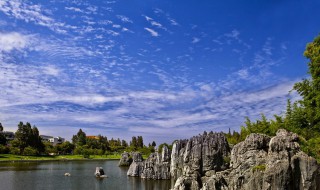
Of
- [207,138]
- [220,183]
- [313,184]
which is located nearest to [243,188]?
[220,183]

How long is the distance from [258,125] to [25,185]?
1783 inches

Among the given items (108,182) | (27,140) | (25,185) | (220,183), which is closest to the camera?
(220,183)

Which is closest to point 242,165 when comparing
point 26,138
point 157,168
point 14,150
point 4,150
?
point 157,168

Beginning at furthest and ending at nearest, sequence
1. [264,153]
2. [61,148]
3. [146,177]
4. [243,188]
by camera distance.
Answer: [61,148]
[146,177]
[264,153]
[243,188]

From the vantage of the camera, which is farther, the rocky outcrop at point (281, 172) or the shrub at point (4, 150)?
the shrub at point (4, 150)

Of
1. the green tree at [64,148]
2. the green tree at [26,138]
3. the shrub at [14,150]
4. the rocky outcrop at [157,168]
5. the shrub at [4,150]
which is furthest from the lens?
the green tree at [64,148]

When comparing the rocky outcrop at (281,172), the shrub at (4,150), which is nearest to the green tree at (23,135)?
the shrub at (4,150)

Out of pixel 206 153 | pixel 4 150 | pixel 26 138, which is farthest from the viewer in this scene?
pixel 26 138

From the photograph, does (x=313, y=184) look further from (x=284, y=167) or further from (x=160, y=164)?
(x=160, y=164)

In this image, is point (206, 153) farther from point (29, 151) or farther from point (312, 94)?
point (29, 151)

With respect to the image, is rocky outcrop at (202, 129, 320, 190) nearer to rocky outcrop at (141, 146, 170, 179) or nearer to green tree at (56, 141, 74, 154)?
rocky outcrop at (141, 146, 170, 179)

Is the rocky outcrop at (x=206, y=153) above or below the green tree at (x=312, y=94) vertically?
below

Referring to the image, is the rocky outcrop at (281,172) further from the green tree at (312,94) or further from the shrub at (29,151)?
the shrub at (29,151)

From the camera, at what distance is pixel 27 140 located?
14225 centimetres
